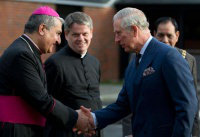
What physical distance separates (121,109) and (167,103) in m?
0.88

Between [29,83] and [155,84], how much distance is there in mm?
1072

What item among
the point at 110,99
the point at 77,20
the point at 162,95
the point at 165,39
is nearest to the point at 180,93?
the point at 162,95

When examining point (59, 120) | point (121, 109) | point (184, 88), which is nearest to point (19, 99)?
point (59, 120)

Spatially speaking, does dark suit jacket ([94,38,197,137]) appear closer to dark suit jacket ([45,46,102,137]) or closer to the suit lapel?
the suit lapel

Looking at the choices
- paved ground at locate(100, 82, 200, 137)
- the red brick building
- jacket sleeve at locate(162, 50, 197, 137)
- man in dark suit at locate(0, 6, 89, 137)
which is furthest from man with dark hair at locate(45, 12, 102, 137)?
the red brick building

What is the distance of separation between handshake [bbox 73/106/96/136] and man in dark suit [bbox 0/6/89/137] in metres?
0.33

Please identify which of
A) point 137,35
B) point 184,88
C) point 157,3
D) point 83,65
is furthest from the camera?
point 157,3

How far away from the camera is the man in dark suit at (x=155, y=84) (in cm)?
393

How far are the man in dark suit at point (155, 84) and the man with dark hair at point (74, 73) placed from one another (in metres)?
0.94

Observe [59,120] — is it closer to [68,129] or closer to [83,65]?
[68,129]

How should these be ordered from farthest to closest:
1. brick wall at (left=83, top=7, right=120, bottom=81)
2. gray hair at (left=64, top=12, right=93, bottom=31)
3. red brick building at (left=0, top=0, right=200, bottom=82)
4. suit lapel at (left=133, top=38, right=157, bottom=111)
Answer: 1. brick wall at (left=83, top=7, right=120, bottom=81)
2. red brick building at (left=0, top=0, right=200, bottom=82)
3. gray hair at (left=64, top=12, right=93, bottom=31)
4. suit lapel at (left=133, top=38, right=157, bottom=111)

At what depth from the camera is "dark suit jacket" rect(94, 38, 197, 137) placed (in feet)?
12.9

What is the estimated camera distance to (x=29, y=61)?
4363mm

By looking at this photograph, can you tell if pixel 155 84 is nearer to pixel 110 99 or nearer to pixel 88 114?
pixel 88 114
